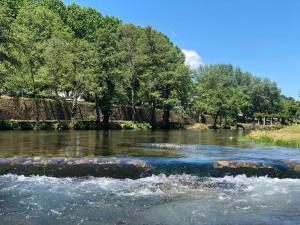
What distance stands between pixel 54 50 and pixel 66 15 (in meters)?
46.5

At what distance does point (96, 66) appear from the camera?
6456 centimetres

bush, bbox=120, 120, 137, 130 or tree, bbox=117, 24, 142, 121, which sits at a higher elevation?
tree, bbox=117, 24, 142, 121

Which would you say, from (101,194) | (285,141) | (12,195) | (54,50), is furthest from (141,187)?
(54,50)

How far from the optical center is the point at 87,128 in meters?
63.5

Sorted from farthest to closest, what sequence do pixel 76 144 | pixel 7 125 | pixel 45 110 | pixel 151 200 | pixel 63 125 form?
pixel 45 110
pixel 63 125
pixel 7 125
pixel 76 144
pixel 151 200

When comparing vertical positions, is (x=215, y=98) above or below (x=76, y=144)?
above

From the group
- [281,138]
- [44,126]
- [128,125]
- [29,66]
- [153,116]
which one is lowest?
[281,138]

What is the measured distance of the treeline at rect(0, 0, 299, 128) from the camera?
192ft

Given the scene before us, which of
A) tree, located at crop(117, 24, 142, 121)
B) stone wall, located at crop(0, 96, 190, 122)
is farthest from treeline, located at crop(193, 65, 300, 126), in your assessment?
stone wall, located at crop(0, 96, 190, 122)

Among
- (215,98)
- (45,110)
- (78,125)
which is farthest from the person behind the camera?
(215,98)

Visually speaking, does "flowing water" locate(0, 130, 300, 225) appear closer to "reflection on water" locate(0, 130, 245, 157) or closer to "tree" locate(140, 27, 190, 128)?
"reflection on water" locate(0, 130, 245, 157)

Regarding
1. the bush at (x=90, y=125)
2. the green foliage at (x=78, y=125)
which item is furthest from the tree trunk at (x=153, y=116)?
the green foliage at (x=78, y=125)

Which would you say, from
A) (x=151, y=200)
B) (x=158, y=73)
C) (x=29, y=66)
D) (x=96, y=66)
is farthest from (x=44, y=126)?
(x=151, y=200)

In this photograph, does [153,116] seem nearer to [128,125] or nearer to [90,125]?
[128,125]
